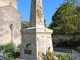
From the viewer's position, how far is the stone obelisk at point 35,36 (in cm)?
1086

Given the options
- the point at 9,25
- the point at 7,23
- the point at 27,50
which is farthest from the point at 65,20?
the point at 27,50

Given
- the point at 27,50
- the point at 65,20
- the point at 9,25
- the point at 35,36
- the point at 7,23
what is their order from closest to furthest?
1. the point at 35,36
2. the point at 27,50
3. the point at 7,23
4. the point at 9,25
5. the point at 65,20

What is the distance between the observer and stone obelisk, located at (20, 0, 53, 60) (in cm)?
1086

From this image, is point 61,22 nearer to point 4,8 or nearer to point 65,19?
point 65,19

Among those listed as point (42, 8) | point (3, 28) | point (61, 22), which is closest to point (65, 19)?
point (61, 22)

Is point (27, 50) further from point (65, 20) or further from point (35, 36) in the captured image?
point (65, 20)

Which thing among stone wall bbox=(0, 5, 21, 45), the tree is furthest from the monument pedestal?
the tree

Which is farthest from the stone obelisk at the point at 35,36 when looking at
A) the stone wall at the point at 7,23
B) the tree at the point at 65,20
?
the tree at the point at 65,20

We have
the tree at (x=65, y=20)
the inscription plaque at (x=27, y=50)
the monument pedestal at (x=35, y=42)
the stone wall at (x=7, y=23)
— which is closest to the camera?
the monument pedestal at (x=35, y=42)

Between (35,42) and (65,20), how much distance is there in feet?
81.1

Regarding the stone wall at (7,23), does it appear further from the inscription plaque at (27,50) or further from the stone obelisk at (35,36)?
the inscription plaque at (27,50)

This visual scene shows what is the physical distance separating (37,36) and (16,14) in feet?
50.3

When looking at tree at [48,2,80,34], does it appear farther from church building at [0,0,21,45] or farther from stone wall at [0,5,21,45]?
stone wall at [0,5,21,45]

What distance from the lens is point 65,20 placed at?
35.1m
